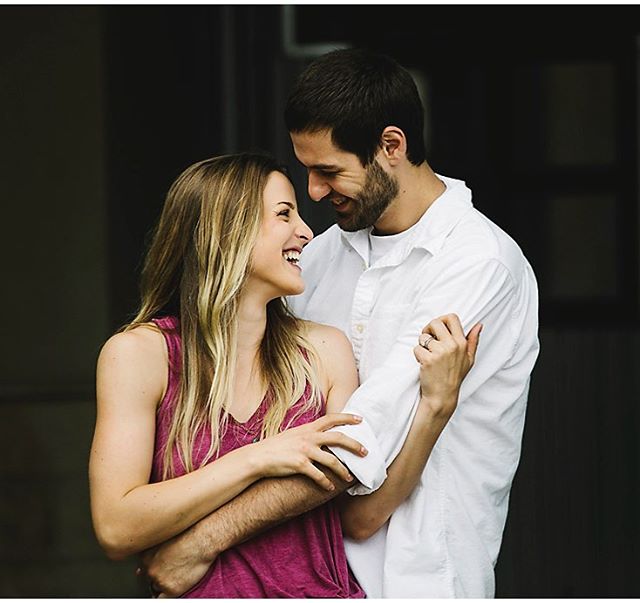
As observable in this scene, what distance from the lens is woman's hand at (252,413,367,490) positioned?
212 cm

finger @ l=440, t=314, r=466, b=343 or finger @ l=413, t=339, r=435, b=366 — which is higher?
finger @ l=440, t=314, r=466, b=343

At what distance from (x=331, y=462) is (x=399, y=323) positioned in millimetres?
365

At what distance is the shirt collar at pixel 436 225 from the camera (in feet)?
7.89

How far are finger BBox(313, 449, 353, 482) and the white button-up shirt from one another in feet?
0.05

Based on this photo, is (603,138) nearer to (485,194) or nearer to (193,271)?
(485,194)

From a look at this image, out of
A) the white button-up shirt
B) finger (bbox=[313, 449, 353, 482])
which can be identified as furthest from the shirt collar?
finger (bbox=[313, 449, 353, 482])

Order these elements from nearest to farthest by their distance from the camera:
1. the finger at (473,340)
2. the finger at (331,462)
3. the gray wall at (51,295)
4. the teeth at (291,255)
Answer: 1. the finger at (331,462)
2. the finger at (473,340)
3. the teeth at (291,255)
4. the gray wall at (51,295)

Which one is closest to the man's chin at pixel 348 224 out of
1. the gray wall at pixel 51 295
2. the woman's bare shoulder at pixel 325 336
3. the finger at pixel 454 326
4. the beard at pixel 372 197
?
the beard at pixel 372 197

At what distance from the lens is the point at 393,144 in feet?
8.30

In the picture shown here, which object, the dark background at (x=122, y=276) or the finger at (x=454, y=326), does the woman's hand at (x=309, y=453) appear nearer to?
the finger at (x=454, y=326)

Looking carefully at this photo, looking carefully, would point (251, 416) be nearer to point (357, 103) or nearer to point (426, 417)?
point (426, 417)

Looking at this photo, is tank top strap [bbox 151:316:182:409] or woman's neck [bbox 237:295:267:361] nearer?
tank top strap [bbox 151:316:182:409]

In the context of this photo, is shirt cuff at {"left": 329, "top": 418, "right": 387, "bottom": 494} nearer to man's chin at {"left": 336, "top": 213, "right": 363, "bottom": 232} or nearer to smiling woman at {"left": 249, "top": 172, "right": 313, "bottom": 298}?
smiling woman at {"left": 249, "top": 172, "right": 313, "bottom": 298}

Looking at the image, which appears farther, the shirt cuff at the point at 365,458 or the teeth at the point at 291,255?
the teeth at the point at 291,255
